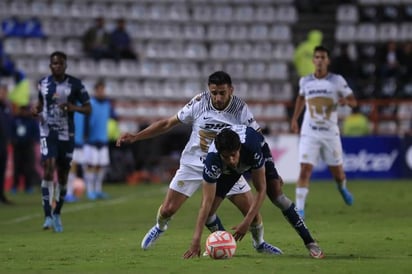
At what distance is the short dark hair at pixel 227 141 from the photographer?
410 inches

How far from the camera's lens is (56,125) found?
16.2 meters

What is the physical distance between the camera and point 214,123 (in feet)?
39.3

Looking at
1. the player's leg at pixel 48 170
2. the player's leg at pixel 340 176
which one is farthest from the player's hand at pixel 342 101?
the player's leg at pixel 48 170

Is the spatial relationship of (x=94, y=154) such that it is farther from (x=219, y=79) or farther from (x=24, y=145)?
(x=219, y=79)

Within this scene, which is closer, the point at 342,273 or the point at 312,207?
the point at 342,273

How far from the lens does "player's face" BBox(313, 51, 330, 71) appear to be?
17.2m

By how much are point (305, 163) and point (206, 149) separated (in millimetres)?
5473

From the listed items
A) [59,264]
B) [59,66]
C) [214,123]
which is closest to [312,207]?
[59,66]

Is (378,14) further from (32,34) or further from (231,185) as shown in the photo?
(231,185)

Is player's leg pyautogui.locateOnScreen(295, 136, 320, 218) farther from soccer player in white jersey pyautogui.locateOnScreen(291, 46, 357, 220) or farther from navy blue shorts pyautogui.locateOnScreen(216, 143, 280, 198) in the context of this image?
navy blue shorts pyautogui.locateOnScreen(216, 143, 280, 198)

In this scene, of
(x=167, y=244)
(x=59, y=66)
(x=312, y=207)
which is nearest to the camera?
(x=167, y=244)

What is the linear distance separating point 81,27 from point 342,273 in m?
26.2

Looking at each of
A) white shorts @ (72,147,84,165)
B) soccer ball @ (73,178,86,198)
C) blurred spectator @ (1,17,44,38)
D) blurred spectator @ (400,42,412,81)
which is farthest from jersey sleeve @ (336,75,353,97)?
blurred spectator @ (1,17,44,38)

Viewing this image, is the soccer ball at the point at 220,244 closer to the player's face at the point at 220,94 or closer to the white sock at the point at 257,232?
the white sock at the point at 257,232
